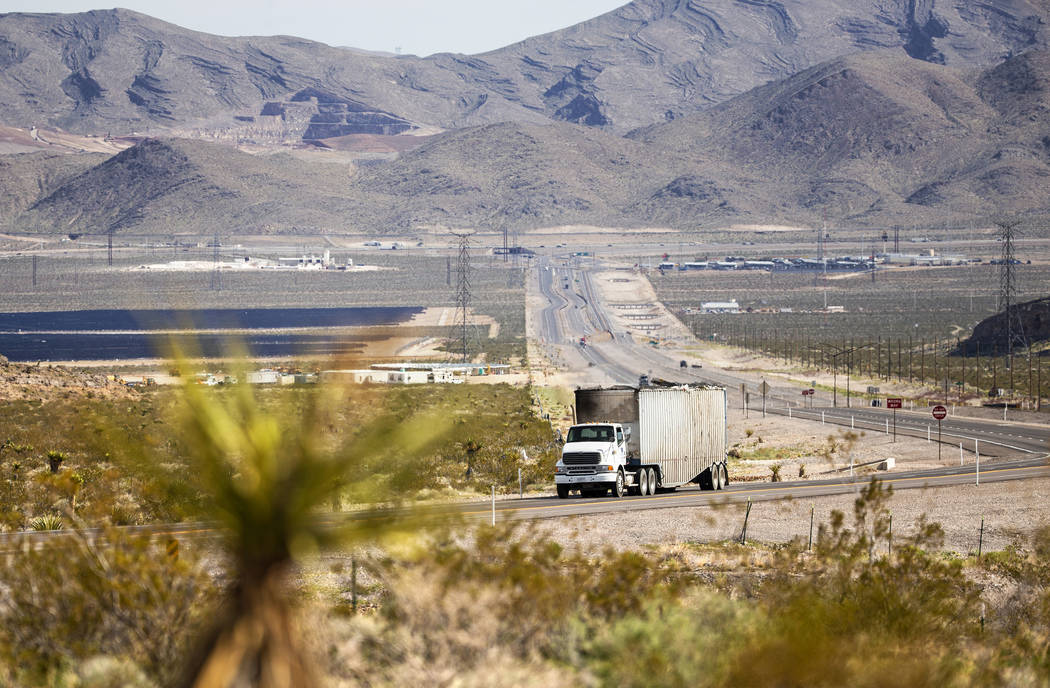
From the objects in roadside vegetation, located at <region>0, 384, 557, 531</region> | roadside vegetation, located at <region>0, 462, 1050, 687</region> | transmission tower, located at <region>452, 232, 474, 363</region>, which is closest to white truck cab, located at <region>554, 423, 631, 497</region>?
roadside vegetation, located at <region>0, 384, 557, 531</region>

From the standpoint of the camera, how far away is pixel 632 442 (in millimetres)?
36656

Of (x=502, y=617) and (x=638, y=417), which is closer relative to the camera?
(x=502, y=617)

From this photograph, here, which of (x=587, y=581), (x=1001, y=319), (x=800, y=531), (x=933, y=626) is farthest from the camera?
(x=1001, y=319)

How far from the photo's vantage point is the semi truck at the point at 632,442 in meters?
35.9

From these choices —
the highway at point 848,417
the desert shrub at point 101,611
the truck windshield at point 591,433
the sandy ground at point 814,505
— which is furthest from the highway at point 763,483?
the truck windshield at point 591,433

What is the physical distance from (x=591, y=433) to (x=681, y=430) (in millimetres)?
3503

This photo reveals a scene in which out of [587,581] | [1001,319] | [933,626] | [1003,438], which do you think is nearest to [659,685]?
[587,581]

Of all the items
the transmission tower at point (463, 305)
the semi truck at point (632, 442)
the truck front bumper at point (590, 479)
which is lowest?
the truck front bumper at point (590, 479)

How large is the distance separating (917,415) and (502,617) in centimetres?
7024

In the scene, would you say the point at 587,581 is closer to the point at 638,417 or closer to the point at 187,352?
the point at 187,352

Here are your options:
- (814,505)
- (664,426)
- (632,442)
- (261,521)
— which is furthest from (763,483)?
(261,521)

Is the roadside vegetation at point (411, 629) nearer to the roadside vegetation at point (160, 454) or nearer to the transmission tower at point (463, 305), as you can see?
the roadside vegetation at point (160, 454)

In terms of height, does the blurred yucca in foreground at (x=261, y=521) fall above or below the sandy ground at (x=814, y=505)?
above

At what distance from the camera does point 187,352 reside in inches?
261
